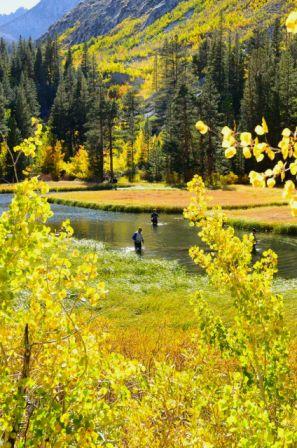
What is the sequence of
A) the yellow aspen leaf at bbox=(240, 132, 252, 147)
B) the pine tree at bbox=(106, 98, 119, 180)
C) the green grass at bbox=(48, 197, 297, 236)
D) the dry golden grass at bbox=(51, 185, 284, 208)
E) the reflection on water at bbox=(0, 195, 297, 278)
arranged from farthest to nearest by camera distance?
the pine tree at bbox=(106, 98, 119, 180) < the dry golden grass at bbox=(51, 185, 284, 208) < the green grass at bbox=(48, 197, 297, 236) < the reflection on water at bbox=(0, 195, 297, 278) < the yellow aspen leaf at bbox=(240, 132, 252, 147)

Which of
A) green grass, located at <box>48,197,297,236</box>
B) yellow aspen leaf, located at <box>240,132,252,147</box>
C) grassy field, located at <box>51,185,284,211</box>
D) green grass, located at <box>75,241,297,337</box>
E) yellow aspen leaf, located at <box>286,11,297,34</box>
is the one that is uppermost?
yellow aspen leaf, located at <box>286,11,297,34</box>

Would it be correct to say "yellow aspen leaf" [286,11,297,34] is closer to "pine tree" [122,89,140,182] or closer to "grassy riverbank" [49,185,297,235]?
"grassy riverbank" [49,185,297,235]

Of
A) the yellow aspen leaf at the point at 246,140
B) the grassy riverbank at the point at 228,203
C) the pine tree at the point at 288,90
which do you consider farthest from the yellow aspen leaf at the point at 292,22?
the pine tree at the point at 288,90

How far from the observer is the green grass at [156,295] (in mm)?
17672

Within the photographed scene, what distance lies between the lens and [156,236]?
36.9 metres

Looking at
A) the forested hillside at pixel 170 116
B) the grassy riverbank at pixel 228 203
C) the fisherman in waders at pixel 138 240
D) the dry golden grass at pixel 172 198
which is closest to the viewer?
the fisherman in waders at pixel 138 240

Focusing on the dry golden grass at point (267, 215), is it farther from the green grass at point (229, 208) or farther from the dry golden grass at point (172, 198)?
the dry golden grass at point (172, 198)

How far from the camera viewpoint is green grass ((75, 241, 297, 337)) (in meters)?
17.7

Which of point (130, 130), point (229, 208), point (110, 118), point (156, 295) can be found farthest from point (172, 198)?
point (156, 295)

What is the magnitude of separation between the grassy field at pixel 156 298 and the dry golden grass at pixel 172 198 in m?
27.1

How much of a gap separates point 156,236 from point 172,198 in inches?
963

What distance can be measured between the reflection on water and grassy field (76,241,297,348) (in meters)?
2.43

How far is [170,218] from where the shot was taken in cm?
4797

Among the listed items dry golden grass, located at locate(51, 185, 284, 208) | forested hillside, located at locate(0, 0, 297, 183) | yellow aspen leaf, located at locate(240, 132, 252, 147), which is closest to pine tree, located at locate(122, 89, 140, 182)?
forested hillside, located at locate(0, 0, 297, 183)
